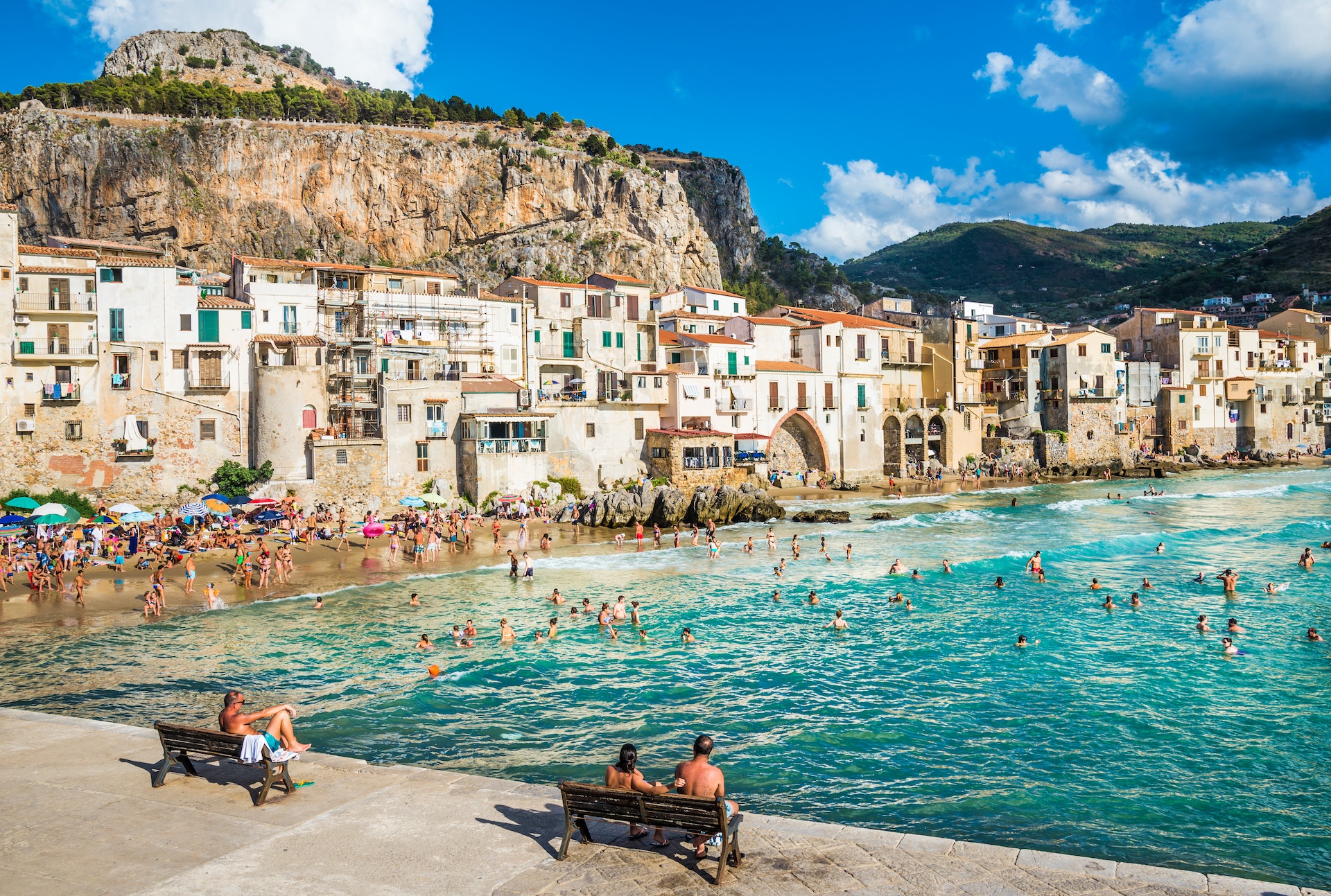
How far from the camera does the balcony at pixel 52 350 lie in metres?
40.6

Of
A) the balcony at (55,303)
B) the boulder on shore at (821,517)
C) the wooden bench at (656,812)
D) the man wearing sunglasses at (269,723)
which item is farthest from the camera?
the boulder on shore at (821,517)

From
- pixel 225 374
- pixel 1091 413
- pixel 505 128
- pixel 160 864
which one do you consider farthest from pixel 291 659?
pixel 505 128

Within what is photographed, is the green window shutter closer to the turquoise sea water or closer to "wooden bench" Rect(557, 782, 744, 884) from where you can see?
the turquoise sea water

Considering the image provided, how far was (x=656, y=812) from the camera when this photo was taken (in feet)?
29.3

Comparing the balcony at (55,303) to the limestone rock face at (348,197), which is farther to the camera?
the limestone rock face at (348,197)

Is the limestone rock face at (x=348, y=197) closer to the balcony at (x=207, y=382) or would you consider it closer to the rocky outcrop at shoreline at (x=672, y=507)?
the balcony at (x=207, y=382)

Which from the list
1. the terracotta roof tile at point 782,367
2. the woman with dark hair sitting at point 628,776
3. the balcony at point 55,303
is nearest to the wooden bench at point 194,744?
the woman with dark hair sitting at point 628,776

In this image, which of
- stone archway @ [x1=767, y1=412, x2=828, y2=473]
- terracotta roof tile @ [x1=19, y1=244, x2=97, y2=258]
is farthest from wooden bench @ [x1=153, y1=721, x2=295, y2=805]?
stone archway @ [x1=767, y1=412, x2=828, y2=473]

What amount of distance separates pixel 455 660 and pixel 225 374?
27526mm

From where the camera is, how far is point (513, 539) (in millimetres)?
40469

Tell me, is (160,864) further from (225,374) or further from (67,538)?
(225,374)

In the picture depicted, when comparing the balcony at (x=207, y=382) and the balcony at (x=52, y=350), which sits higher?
the balcony at (x=52, y=350)

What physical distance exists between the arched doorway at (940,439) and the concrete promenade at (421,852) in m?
61.4

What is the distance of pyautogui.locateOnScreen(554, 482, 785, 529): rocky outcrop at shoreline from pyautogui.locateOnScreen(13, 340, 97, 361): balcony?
22.8m
